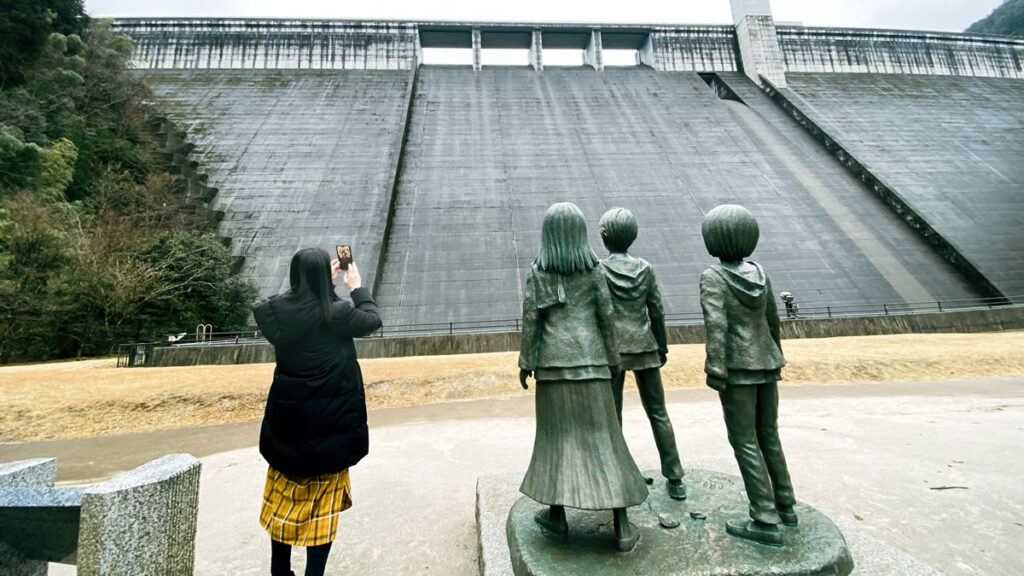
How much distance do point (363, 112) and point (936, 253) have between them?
30159 mm

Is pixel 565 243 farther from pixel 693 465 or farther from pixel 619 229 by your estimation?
pixel 693 465

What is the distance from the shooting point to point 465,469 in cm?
481

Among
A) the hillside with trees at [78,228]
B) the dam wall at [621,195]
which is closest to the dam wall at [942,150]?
the dam wall at [621,195]

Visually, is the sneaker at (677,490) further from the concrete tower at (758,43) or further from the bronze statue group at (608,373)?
the concrete tower at (758,43)

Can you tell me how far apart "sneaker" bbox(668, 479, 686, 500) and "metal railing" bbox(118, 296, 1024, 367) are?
36.0 feet

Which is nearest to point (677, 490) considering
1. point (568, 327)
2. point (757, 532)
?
point (757, 532)

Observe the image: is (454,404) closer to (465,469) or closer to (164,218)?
(465,469)

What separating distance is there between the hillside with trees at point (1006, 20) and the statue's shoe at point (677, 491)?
75714 millimetres

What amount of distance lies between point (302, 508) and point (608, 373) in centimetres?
193

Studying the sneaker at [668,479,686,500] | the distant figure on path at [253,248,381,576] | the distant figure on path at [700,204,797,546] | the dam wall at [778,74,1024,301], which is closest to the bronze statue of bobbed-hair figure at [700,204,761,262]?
the distant figure on path at [700,204,797,546]

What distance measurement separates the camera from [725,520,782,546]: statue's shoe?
2.55 metres

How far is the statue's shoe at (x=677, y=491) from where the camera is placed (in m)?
3.24

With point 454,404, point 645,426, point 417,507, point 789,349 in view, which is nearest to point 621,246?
point 417,507

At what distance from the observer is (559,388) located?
275 centimetres
